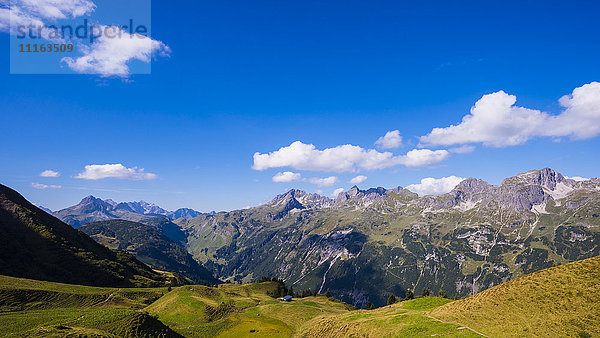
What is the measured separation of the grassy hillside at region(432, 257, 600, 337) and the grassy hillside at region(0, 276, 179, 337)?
2563 inches

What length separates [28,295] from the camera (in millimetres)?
90375

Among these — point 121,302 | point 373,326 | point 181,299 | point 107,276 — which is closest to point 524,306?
point 373,326

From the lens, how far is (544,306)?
3772cm

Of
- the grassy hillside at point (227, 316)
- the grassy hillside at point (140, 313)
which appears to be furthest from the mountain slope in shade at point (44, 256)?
the grassy hillside at point (227, 316)

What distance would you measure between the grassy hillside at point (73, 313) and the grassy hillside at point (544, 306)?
65.1 m

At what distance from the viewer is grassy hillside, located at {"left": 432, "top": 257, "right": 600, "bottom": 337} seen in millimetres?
33625

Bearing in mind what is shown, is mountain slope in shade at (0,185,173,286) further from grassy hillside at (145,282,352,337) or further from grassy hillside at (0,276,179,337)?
grassy hillside at (145,282,352,337)

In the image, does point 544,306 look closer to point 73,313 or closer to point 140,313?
point 140,313

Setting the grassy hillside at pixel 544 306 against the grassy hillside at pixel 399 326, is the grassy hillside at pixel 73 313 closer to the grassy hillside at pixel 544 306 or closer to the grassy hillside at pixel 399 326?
the grassy hillside at pixel 399 326

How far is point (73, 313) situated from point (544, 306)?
109497mm

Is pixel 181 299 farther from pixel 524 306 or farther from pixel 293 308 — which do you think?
pixel 524 306

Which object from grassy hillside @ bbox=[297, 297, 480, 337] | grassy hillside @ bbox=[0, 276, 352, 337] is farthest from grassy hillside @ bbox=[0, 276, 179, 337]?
grassy hillside @ bbox=[297, 297, 480, 337]

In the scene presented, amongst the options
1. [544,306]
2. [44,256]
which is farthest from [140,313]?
[44,256]

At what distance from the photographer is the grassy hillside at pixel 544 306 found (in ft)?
110
